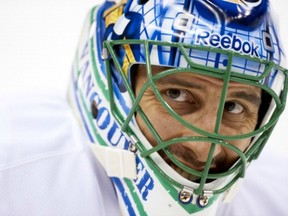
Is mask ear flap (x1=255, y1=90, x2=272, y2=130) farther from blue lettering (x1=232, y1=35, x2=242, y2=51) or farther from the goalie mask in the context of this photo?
blue lettering (x1=232, y1=35, x2=242, y2=51)

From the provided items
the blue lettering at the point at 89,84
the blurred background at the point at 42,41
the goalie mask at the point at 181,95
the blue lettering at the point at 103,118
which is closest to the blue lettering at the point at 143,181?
the goalie mask at the point at 181,95

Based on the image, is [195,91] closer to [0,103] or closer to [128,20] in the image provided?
[128,20]

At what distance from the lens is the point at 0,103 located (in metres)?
1.02

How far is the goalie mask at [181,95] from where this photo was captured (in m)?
0.75

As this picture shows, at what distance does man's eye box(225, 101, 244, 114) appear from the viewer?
0.86m

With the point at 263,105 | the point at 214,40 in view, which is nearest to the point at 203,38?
the point at 214,40

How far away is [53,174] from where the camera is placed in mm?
859

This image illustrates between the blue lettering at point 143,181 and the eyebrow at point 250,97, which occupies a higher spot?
the eyebrow at point 250,97

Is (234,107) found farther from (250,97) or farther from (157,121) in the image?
(157,121)

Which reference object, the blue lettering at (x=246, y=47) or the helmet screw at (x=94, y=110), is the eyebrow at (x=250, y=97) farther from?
the helmet screw at (x=94, y=110)

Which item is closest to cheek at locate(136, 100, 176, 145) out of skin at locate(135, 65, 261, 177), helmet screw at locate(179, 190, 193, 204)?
skin at locate(135, 65, 261, 177)

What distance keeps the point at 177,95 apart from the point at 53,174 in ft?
0.95

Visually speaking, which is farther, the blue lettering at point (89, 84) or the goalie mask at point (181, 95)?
the blue lettering at point (89, 84)

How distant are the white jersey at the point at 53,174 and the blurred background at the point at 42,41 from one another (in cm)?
38
